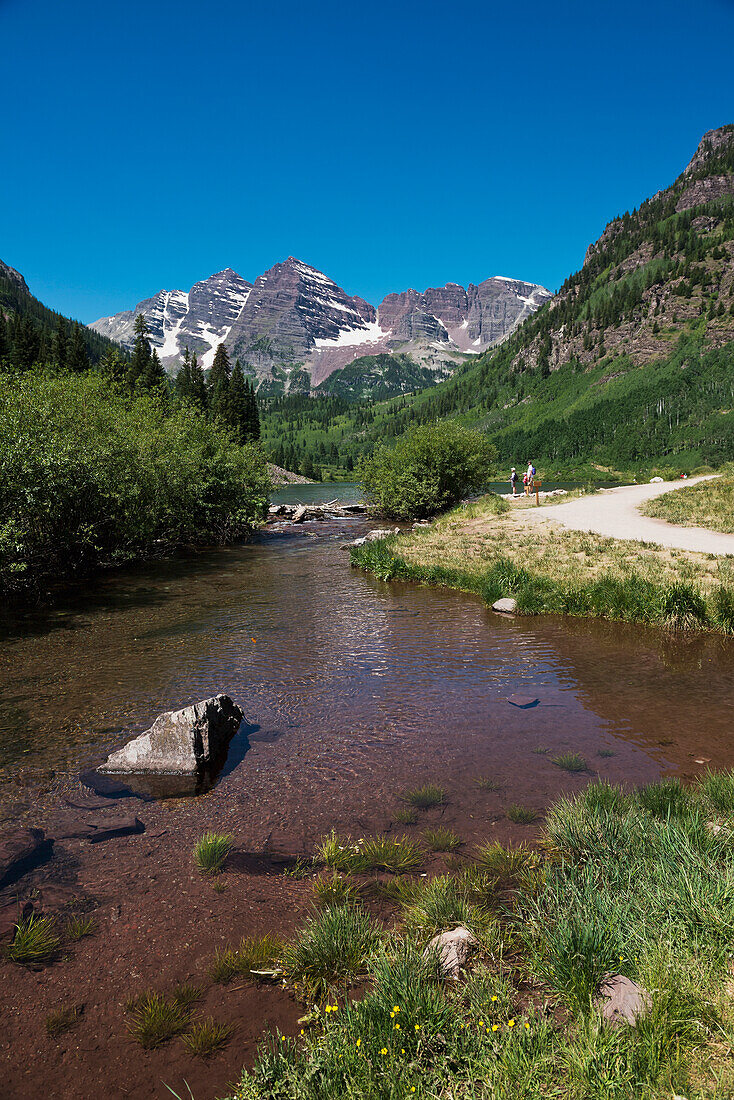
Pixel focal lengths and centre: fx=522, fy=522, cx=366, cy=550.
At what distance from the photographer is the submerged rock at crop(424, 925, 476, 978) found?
4.26 meters

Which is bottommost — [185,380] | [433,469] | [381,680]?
[381,680]

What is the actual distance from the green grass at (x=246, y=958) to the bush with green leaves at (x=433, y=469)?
42474 millimetres

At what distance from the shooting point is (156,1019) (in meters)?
4.34

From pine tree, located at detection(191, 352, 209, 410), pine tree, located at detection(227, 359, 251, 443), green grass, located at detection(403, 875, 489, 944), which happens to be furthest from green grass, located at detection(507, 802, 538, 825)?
pine tree, located at detection(191, 352, 209, 410)

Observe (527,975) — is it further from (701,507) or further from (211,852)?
(701,507)

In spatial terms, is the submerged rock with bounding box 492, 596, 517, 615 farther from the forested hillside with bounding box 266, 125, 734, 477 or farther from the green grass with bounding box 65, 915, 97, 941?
the forested hillside with bounding box 266, 125, 734, 477

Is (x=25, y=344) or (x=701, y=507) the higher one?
(x=25, y=344)

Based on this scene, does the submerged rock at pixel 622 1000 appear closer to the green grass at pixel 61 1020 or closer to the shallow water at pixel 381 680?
the shallow water at pixel 381 680

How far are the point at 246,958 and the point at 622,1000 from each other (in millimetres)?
3246

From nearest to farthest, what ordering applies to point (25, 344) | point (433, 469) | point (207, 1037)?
1. point (207, 1037)
2. point (433, 469)
3. point (25, 344)

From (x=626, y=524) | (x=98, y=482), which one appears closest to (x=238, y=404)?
(x=98, y=482)

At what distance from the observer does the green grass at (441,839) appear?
642cm

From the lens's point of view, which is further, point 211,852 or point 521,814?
point 521,814

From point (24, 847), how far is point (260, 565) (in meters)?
23.8
